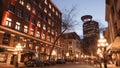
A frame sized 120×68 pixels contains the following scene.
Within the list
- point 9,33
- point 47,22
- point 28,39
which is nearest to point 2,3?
point 9,33

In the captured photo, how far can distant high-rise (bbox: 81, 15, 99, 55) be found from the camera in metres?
74.4

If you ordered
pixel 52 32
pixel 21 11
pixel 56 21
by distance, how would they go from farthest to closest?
pixel 56 21
pixel 52 32
pixel 21 11

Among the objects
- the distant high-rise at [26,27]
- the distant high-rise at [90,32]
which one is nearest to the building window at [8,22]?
the distant high-rise at [26,27]

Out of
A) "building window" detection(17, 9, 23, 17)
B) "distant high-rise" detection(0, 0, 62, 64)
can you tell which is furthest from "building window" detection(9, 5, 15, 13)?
"building window" detection(17, 9, 23, 17)

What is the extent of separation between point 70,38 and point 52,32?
30099mm

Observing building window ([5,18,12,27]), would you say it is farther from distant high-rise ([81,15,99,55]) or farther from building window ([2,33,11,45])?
distant high-rise ([81,15,99,55])

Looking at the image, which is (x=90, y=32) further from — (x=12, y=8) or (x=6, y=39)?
(x=6, y=39)

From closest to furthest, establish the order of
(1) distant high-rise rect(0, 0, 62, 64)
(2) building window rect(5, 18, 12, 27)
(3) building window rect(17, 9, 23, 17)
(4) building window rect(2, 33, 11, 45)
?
1. (4) building window rect(2, 33, 11, 45)
2. (1) distant high-rise rect(0, 0, 62, 64)
3. (2) building window rect(5, 18, 12, 27)
4. (3) building window rect(17, 9, 23, 17)

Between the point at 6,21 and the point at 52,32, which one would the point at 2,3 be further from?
the point at 52,32

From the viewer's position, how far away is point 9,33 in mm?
34938

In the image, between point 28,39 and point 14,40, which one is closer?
point 14,40

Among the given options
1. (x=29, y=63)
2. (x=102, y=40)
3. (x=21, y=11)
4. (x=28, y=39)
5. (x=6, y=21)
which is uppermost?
(x=21, y=11)

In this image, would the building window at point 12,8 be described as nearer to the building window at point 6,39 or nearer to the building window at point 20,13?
the building window at point 20,13

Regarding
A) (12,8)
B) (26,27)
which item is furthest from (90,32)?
(12,8)
